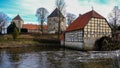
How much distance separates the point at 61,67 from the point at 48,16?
59416 millimetres

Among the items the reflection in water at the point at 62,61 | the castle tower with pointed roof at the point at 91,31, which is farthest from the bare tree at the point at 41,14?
the reflection in water at the point at 62,61

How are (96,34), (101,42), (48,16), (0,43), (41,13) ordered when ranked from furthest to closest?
1. (48,16)
2. (41,13)
3. (0,43)
4. (96,34)
5. (101,42)

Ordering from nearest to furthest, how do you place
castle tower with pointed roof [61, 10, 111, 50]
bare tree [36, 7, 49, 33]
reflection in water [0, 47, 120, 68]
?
reflection in water [0, 47, 120, 68] → castle tower with pointed roof [61, 10, 111, 50] → bare tree [36, 7, 49, 33]

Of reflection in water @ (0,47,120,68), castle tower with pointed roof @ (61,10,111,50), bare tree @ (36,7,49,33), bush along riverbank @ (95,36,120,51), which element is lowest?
reflection in water @ (0,47,120,68)

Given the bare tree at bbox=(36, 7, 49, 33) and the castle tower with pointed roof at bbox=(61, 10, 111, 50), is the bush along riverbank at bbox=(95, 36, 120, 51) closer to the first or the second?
the castle tower with pointed roof at bbox=(61, 10, 111, 50)

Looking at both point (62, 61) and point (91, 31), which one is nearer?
point (62, 61)

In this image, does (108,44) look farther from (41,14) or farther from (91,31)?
Result: (41,14)

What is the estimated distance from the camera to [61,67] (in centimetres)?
1498

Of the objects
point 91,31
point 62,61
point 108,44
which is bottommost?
point 62,61

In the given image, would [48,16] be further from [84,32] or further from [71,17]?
[84,32]

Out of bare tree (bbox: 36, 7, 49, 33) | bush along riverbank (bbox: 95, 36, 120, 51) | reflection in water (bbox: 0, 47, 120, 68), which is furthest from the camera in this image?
bare tree (bbox: 36, 7, 49, 33)

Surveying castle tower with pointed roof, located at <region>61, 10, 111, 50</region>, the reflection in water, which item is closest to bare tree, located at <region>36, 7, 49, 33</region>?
castle tower with pointed roof, located at <region>61, 10, 111, 50</region>

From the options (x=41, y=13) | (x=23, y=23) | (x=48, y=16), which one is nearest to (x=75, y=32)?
(x=41, y=13)

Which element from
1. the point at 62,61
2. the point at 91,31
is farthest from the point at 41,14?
the point at 62,61
